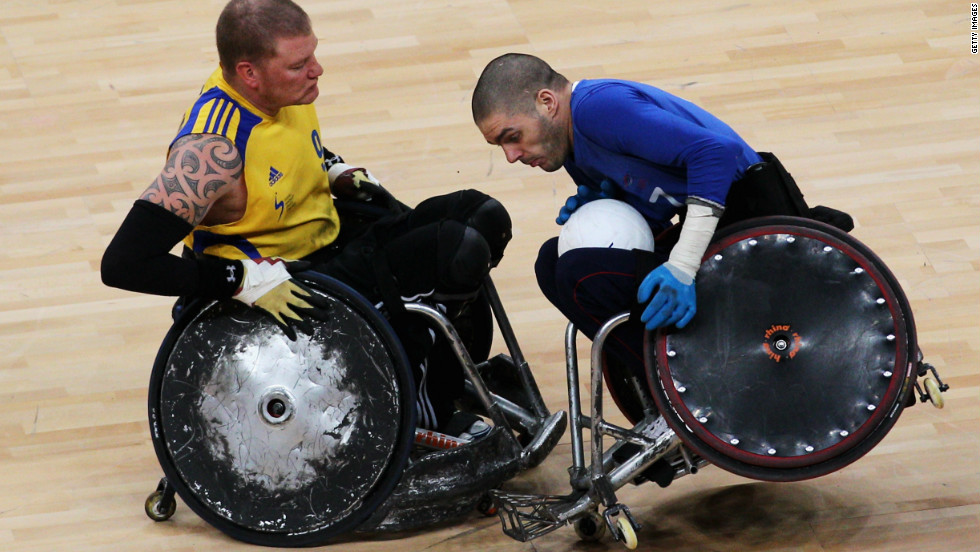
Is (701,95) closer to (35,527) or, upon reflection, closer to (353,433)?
(353,433)

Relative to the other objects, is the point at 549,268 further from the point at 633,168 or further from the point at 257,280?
the point at 257,280

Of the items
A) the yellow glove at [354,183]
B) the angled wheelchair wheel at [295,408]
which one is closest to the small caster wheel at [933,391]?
the angled wheelchair wheel at [295,408]

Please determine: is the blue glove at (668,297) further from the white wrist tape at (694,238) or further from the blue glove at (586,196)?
the blue glove at (586,196)

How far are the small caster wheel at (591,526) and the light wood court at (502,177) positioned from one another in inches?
2.9

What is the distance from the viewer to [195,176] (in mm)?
2955

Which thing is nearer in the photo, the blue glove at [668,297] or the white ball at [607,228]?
the blue glove at [668,297]

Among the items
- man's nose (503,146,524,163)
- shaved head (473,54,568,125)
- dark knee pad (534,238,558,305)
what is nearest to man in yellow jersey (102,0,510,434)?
dark knee pad (534,238,558,305)

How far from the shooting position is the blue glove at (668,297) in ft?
9.27

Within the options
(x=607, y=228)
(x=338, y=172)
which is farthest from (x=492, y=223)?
(x=338, y=172)

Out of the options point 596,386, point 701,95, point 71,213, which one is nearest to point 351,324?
point 596,386

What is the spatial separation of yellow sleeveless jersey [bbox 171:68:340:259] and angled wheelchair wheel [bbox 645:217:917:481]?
0.94m

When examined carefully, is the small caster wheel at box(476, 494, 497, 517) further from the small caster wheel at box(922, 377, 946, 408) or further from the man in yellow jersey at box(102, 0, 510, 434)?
the small caster wheel at box(922, 377, 946, 408)

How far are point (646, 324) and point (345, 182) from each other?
105 cm

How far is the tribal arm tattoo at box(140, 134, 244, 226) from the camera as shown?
116 inches
